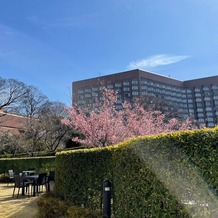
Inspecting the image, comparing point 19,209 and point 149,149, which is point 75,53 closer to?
point 19,209

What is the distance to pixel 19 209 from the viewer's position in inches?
247

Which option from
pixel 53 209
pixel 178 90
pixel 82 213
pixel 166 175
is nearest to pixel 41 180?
pixel 53 209

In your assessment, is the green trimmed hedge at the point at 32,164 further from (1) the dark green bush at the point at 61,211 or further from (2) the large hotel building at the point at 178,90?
(2) the large hotel building at the point at 178,90

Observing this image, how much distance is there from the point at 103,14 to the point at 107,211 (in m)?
7.51

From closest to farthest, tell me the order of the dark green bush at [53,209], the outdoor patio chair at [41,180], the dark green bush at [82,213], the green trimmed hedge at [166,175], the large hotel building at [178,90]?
the green trimmed hedge at [166,175], the dark green bush at [82,213], the dark green bush at [53,209], the outdoor patio chair at [41,180], the large hotel building at [178,90]

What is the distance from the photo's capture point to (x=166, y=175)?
2.90m

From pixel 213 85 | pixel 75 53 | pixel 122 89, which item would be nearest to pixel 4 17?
pixel 75 53

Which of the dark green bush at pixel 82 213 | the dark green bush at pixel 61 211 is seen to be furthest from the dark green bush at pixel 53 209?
the dark green bush at pixel 82 213

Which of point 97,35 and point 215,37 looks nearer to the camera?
point 215,37

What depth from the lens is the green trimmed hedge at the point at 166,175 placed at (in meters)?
2.46

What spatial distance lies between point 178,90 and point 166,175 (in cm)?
4760

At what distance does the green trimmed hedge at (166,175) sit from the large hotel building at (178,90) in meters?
32.3

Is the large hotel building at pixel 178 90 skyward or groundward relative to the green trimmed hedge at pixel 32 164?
skyward

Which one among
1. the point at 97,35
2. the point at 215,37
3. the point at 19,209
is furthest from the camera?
the point at 97,35
